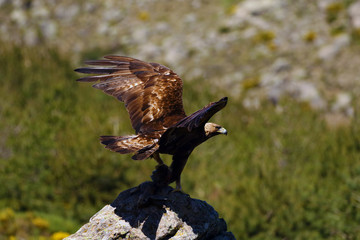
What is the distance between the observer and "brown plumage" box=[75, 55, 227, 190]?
168 inches

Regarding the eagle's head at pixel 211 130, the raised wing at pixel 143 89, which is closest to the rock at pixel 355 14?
the raised wing at pixel 143 89

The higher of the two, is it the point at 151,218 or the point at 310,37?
the point at 310,37

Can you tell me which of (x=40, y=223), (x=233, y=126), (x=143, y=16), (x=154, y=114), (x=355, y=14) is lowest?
(x=233, y=126)

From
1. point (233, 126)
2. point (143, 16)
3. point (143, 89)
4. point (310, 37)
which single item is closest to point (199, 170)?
point (233, 126)

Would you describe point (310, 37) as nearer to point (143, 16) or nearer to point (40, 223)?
point (143, 16)

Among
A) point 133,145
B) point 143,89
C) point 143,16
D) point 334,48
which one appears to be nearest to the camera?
point 133,145

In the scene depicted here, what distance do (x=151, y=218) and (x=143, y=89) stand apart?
1507mm

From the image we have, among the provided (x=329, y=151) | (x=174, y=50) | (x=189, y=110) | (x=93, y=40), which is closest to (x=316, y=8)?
(x=174, y=50)

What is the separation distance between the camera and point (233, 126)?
14758 mm

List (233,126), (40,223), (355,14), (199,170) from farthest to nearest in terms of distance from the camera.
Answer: (355,14)
(233,126)
(199,170)
(40,223)

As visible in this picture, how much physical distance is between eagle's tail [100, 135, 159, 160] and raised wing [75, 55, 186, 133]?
1.24ft

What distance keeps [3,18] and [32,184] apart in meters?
21.8

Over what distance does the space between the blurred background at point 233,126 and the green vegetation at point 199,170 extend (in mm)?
32

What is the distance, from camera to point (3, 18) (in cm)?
2925
